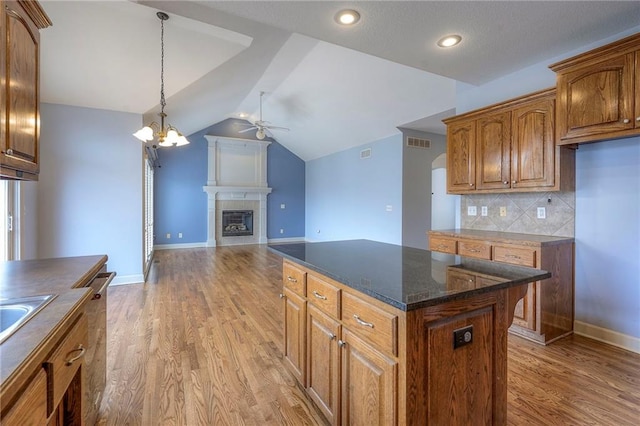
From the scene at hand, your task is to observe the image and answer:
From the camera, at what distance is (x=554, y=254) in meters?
2.62

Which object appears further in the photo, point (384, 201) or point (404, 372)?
point (384, 201)

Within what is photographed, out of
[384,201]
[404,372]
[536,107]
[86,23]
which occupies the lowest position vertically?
[404,372]

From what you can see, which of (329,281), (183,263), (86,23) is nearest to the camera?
(329,281)

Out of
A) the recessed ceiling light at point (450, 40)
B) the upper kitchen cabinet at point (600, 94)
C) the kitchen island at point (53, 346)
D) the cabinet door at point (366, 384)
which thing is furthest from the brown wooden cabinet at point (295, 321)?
the upper kitchen cabinet at point (600, 94)

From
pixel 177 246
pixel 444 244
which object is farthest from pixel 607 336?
pixel 177 246

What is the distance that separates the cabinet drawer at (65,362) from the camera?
869 millimetres

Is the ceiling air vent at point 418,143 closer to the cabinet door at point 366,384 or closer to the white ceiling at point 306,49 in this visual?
the white ceiling at point 306,49

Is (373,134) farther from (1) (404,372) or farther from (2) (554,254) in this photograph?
(1) (404,372)

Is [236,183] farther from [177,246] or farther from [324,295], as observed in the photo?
[324,295]

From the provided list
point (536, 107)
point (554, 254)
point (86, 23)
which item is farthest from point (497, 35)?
point (86, 23)

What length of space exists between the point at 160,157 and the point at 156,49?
216 inches

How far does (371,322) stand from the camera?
1.24 m

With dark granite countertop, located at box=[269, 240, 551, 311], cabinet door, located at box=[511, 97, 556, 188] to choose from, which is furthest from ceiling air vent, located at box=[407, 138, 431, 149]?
dark granite countertop, located at box=[269, 240, 551, 311]

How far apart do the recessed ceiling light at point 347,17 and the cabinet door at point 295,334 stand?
1.97 m
